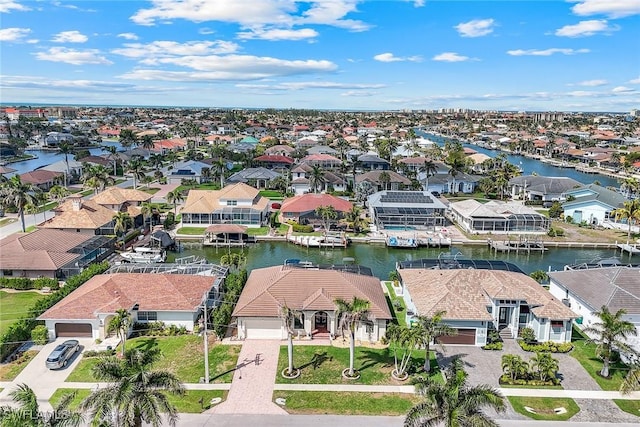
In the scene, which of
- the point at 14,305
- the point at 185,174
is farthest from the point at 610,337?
the point at 185,174

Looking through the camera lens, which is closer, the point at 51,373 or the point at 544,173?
the point at 51,373

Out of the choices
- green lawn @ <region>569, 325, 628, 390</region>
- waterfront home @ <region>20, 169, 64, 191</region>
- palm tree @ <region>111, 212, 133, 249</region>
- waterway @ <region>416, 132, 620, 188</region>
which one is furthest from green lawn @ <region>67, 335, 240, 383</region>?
waterway @ <region>416, 132, 620, 188</region>

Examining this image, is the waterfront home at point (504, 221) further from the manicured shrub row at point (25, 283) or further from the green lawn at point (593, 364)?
the manicured shrub row at point (25, 283)

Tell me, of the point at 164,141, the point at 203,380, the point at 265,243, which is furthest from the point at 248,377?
the point at 164,141

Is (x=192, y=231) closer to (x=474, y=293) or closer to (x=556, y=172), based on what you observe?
(x=474, y=293)

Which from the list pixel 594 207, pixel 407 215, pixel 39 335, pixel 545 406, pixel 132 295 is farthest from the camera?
pixel 594 207

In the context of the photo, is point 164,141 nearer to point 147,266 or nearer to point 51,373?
point 147,266
